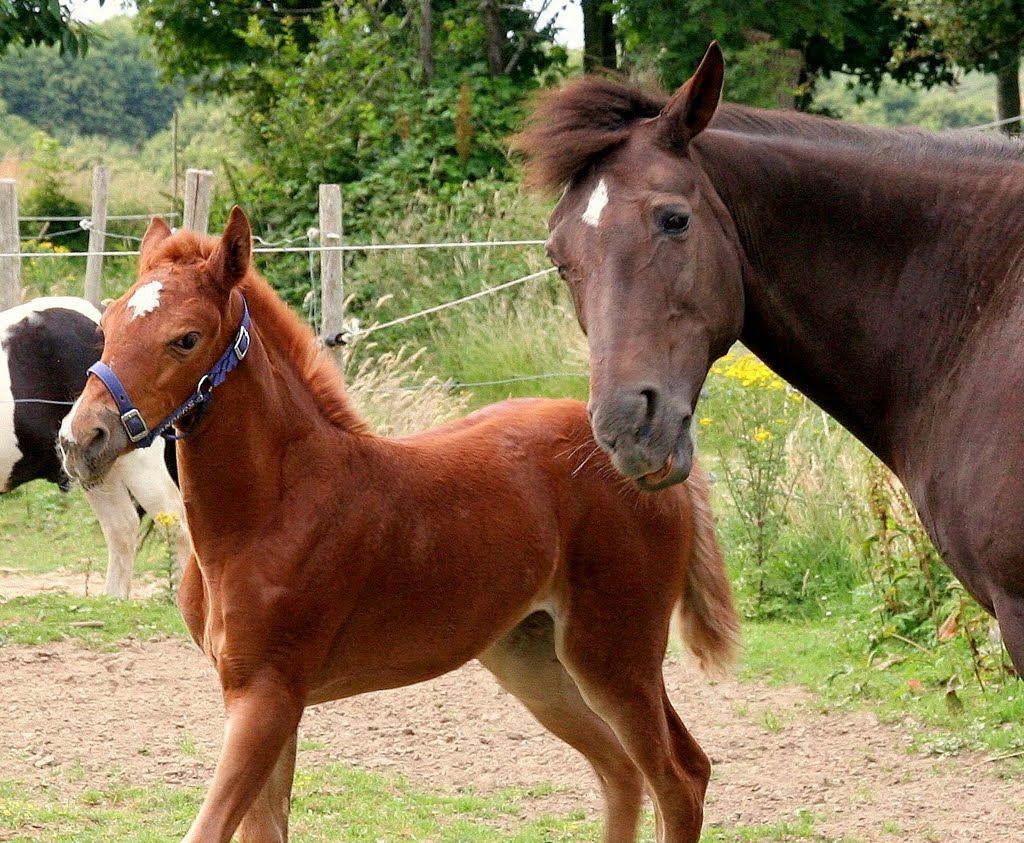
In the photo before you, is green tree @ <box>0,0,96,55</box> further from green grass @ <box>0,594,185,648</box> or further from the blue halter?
the blue halter

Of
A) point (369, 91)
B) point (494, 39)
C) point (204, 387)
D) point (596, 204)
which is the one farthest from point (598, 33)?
point (596, 204)

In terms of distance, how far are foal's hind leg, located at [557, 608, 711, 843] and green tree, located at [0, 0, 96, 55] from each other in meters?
8.98

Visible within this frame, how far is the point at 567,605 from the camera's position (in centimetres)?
381

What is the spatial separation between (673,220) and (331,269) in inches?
203

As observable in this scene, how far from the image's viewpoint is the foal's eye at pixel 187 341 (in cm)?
317

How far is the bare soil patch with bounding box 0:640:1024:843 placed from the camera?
178 inches

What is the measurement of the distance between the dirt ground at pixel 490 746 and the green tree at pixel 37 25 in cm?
671

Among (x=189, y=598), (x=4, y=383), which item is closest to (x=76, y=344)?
(x=4, y=383)

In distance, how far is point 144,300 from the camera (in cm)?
317

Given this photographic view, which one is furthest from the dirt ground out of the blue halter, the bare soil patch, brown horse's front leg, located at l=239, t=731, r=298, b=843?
the blue halter

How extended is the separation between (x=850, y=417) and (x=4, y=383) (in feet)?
17.3

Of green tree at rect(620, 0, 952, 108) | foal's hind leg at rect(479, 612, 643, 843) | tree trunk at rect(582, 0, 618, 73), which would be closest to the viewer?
foal's hind leg at rect(479, 612, 643, 843)

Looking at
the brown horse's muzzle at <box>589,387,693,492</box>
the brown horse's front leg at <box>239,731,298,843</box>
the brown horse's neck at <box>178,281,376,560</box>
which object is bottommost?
A: the brown horse's front leg at <box>239,731,298,843</box>

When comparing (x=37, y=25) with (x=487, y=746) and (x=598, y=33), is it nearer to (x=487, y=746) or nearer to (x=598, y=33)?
(x=598, y=33)
